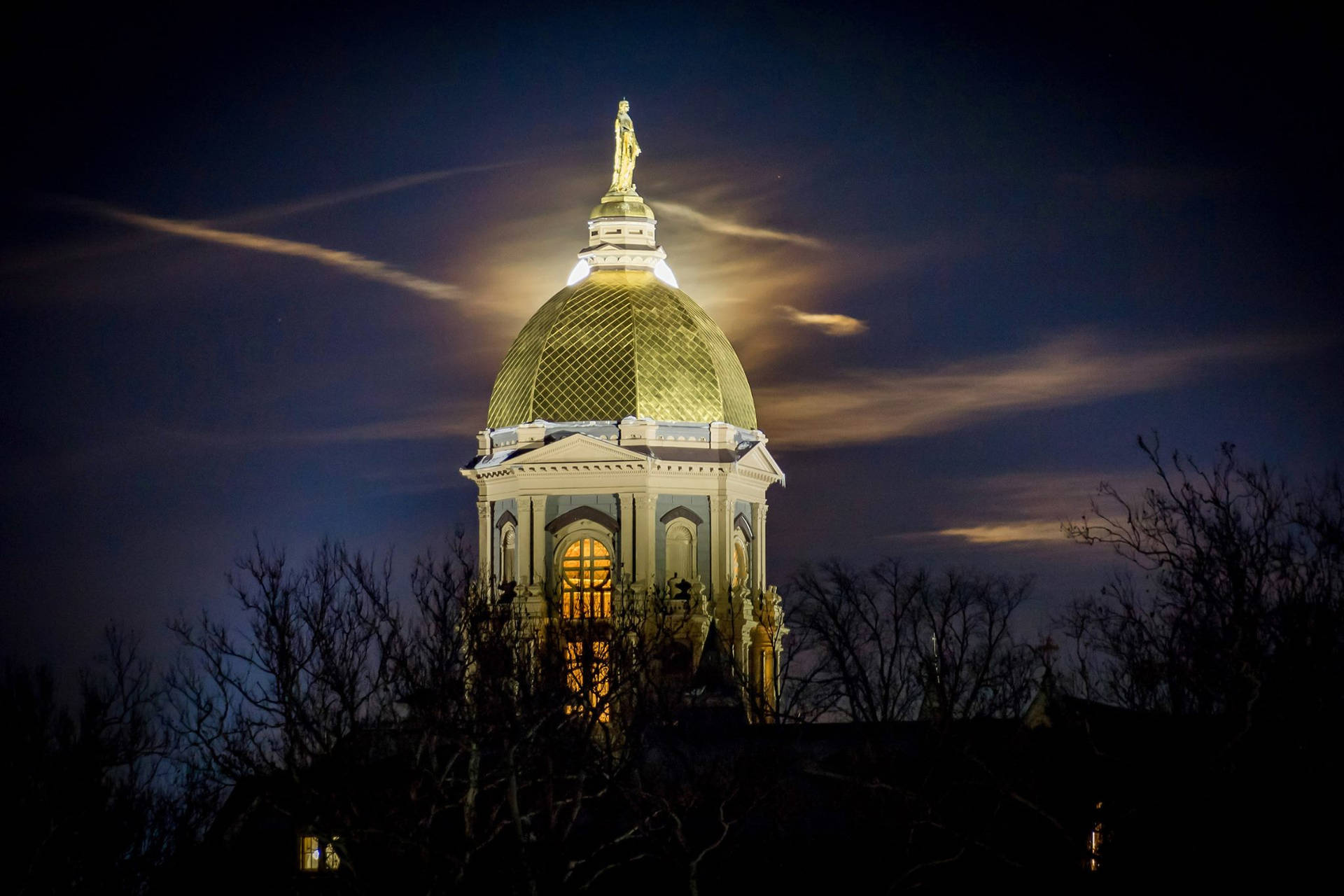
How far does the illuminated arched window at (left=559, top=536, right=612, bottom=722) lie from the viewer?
54375 millimetres

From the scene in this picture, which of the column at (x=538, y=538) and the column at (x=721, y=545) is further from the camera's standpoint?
the column at (x=721, y=545)

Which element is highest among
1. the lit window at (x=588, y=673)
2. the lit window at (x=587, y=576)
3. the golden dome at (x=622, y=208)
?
the golden dome at (x=622, y=208)

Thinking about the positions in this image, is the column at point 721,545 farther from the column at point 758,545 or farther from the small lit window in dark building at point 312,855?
the small lit window in dark building at point 312,855

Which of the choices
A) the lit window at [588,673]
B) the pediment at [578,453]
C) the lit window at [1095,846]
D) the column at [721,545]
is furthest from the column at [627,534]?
the lit window at [1095,846]

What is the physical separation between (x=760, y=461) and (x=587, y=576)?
603 centimetres

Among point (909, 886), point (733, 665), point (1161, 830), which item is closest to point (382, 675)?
point (909, 886)

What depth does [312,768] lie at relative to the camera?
4966 cm

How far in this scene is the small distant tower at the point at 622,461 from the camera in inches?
2840

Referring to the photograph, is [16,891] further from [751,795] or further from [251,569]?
[751,795]

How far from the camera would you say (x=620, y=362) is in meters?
72.9

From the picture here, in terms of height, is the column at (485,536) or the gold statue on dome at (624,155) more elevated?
the gold statue on dome at (624,155)

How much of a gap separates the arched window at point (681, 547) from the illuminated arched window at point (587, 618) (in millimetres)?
1946

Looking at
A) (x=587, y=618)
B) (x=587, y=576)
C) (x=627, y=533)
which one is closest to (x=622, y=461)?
(x=627, y=533)

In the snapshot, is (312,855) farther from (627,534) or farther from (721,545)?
(721,545)
